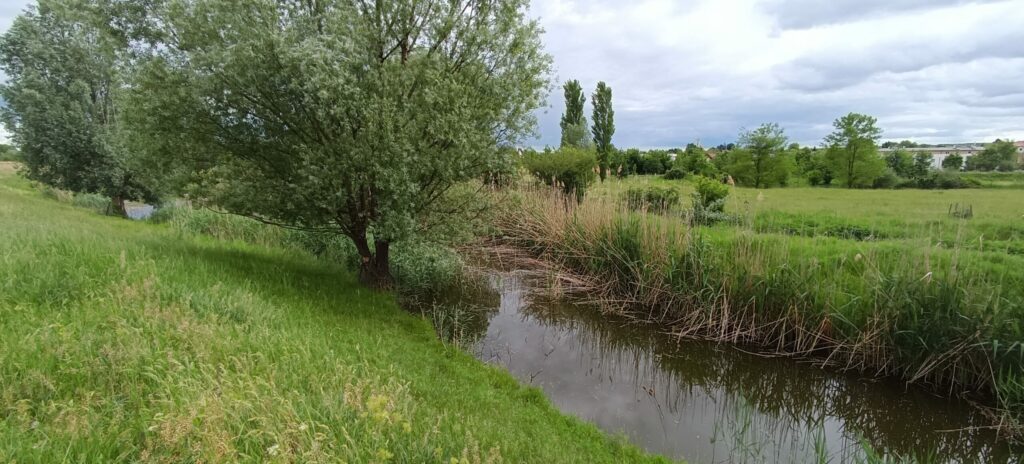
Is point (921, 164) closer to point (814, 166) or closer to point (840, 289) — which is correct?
point (814, 166)

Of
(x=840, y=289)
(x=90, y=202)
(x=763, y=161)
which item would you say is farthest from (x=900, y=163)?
(x=90, y=202)

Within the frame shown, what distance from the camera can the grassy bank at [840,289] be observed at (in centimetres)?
479

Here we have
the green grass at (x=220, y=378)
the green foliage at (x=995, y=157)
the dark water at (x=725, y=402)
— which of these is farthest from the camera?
the green foliage at (x=995, y=157)

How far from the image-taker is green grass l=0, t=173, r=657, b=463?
7.68ft

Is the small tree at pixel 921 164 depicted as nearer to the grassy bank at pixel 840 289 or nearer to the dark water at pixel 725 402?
the grassy bank at pixel 840 289

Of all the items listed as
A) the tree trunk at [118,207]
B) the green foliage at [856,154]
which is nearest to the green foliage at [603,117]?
the green foliage at [856,154]

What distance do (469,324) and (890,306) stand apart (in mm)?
5452

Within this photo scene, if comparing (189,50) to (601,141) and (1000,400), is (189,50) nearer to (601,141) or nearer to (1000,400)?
(1000,400)

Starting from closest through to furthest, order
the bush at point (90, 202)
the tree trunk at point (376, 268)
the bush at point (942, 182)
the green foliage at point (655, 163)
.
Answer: the tree trunk at point (376, 268) < the bush at point (90, 202) < the bush at point (942, 182) < the green foliage at point (655, 163)

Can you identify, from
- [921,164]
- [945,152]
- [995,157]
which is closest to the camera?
[921,164]

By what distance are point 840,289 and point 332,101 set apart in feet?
22.1

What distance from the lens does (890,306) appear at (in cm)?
523

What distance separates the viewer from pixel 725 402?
5184mm

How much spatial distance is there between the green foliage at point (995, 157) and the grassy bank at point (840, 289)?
34.4m
